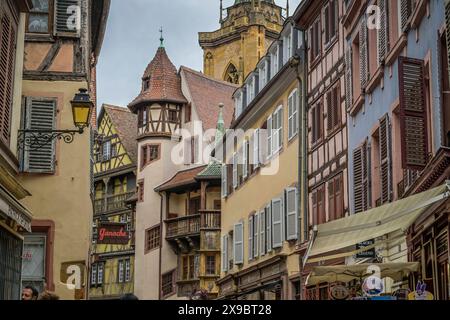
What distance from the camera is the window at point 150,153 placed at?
51094 mm

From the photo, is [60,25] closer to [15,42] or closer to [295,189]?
[15,42]

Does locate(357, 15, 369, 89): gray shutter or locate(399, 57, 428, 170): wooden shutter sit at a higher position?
locate(357, 15, 369, 89): gray shutter

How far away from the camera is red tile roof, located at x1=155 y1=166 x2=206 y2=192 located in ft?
155

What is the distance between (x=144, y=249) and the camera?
5012 centimetres

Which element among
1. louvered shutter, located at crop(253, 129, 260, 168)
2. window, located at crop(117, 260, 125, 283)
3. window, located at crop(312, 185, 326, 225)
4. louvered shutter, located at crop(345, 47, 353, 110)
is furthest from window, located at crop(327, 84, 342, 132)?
window, located at crop(117, 260, 125, 283)

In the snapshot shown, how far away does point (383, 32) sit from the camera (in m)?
18.0

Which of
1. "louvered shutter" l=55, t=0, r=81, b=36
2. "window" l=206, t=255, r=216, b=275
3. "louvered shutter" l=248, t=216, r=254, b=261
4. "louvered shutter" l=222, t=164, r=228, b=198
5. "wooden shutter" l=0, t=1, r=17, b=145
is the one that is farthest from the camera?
"window" l=206, t=255, r=216, b=275

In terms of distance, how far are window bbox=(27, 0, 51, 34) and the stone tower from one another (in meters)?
62.6

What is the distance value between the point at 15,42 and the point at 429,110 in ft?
21.4

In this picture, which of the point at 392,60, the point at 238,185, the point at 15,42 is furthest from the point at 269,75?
the point at 15,42

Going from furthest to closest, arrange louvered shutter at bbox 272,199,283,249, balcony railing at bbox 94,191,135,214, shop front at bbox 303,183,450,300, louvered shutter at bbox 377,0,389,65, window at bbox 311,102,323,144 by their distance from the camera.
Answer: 1. balcony railing at bbox 94,191,135,214
2. louvered shutter at bbox 272,199,283,249
3. window at bbox 311,102,323,144
4. louvered shutter at bbox 377,0,389,65
5. shop front at bbox 303,183,450,300

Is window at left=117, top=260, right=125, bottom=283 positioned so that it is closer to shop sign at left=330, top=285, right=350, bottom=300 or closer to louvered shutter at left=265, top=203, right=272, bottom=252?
louvered shutter at left=265, top=203, right=272, bottom=252

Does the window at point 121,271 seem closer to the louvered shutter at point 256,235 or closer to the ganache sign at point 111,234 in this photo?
the louvered shutter at point 256,235

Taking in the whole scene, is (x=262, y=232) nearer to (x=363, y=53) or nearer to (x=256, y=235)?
(x=256, y=235)
